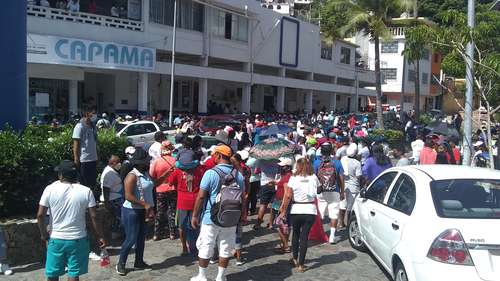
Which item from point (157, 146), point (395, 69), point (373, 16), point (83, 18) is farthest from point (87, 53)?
point (395, 69)

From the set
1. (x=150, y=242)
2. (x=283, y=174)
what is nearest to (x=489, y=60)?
(x=283, y=174)

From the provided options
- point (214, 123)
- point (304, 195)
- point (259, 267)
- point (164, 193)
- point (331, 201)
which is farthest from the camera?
point (214, 123)

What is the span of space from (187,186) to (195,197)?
0.19 meters

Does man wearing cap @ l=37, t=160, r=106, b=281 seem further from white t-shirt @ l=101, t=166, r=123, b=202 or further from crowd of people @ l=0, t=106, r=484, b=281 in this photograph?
white t-shirt @ l=101, t=166, r=123, b=202

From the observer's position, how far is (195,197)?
716 cm

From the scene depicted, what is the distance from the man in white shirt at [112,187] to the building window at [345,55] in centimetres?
4323

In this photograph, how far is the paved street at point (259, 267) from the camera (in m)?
6.70

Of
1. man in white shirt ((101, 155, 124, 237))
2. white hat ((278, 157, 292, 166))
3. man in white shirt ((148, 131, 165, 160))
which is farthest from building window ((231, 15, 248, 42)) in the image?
man in white shirt ((101, 155, 124, 237))

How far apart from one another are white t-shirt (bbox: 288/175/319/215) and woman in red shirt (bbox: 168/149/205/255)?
1.32 metres

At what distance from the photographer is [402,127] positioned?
96.5ft

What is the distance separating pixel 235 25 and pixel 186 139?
2727 centimetres

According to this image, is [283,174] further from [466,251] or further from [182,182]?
[466,251]

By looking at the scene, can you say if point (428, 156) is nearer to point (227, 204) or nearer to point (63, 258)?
point (227, 204)

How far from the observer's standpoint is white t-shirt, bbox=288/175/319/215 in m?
6.86
